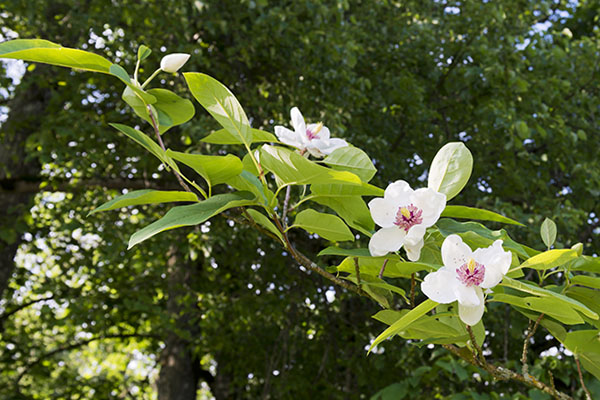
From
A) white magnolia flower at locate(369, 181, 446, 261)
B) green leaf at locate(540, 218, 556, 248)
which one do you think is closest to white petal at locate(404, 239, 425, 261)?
white magnolia flower at locate(369, 181, 446, 261)

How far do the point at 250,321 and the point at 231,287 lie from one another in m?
0.46

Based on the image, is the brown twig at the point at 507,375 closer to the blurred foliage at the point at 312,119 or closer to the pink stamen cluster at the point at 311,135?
the pink stamen cluster at the point at 311,135

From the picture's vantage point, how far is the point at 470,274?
0.59 m

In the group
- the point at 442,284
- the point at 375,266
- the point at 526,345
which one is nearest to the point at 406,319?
the point at 442,284

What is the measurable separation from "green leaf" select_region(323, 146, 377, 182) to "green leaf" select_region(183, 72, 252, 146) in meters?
0.10

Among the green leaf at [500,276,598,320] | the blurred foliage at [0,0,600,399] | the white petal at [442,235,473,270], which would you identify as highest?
the blurred foliage at [0,0,600,399]

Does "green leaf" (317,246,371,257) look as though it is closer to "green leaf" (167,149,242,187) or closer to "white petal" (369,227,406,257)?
"white petal" (369,227,406,257)

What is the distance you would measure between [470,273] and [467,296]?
0.08ft

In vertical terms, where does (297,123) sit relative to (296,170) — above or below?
above

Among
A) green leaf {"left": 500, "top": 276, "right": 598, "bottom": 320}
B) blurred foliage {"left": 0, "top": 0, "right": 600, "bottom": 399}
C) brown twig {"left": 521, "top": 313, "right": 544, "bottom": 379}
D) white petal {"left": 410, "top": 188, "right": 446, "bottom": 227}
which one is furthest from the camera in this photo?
blurred foliage {"left": 0, "top": 0, "right": 600, "bottom": 399}

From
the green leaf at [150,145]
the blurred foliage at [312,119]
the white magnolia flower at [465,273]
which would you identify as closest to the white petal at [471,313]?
the white magnolia flower at [465,273]

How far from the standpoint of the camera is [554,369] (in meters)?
2.71

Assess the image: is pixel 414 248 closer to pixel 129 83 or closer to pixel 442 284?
pixel 442 284

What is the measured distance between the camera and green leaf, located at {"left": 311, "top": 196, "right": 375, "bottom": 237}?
2.30 feet
